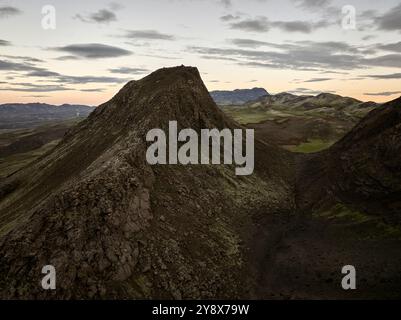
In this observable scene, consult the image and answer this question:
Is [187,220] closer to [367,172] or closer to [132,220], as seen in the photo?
[132,220]

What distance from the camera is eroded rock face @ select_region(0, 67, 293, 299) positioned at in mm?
23734

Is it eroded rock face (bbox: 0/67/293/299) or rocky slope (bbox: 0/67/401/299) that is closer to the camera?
eroded rock face (bbox: 0/67/293/299)

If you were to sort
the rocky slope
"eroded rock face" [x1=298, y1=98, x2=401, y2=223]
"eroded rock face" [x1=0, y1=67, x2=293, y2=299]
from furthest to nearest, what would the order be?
"eroded rock face" [x1=298, y1=98, x2=401, y2=223] < the rocky slope < "eroded rock face" [x1=0, y1=67, x2=293, y2=299]

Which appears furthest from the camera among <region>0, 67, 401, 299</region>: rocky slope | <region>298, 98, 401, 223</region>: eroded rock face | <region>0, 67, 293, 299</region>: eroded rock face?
<region>298, 98, 401, 223</region>: eroded rock face

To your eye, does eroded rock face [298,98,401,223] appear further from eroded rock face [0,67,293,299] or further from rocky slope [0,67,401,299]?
eroded rock face [0,67,293,299]

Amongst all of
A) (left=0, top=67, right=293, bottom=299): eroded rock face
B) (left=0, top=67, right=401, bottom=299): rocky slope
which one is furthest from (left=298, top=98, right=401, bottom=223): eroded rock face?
(left=0, top=67, right=293, bottom=299): eroded rock face

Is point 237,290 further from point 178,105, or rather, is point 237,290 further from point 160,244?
point 178,105

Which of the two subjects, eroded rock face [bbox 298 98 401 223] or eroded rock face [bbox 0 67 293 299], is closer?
eroded rock face [bbox 0 67 293 299]

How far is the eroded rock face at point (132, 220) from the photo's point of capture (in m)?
23.7

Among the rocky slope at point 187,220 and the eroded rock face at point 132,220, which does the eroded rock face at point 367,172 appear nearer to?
the rocky slope at point 187,220

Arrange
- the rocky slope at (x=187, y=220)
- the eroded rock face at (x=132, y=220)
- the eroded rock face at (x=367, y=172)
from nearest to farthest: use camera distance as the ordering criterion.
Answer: the eroded rock face at (x=132, y=220) < the rocky slope at (x=187, y=220) < the eroded rock face at (x=367, y=172)

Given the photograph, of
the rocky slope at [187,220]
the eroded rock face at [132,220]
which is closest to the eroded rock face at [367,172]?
the rocky slope at [187,220]

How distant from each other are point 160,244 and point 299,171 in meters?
32.3
